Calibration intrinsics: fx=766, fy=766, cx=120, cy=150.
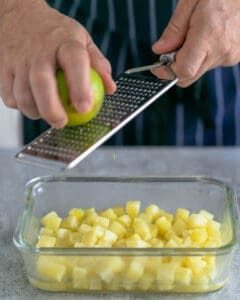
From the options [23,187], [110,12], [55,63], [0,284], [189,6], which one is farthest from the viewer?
[110,12]

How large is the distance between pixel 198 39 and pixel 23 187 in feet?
1.51

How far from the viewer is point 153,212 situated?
4.18 ft

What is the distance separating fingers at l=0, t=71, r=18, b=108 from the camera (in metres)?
1.10

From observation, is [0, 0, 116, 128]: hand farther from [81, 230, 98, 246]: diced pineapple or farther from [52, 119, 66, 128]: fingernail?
[81, 230, 98, 246]: diced pineapple

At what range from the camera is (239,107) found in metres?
1.71

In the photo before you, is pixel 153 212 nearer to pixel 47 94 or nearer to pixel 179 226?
pixel 179 226

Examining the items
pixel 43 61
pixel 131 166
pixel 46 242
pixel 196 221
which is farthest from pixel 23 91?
pixel 131 166

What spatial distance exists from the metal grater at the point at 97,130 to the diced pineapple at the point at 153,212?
22cm

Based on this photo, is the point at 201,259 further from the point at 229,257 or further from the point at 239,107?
the point at 239,107

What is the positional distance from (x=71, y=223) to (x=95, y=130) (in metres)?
0.22

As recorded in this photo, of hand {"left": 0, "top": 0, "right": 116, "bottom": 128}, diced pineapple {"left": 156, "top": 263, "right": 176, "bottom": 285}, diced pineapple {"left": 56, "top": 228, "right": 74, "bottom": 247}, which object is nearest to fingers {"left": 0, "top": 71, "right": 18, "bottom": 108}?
hand {"left": 0, "top": 0, "right": 116, "bottom": 128}

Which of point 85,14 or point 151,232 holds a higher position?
point 85,14

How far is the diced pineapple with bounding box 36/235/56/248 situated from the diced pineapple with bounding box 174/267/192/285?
198mm

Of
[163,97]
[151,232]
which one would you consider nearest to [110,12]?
[163,97]
